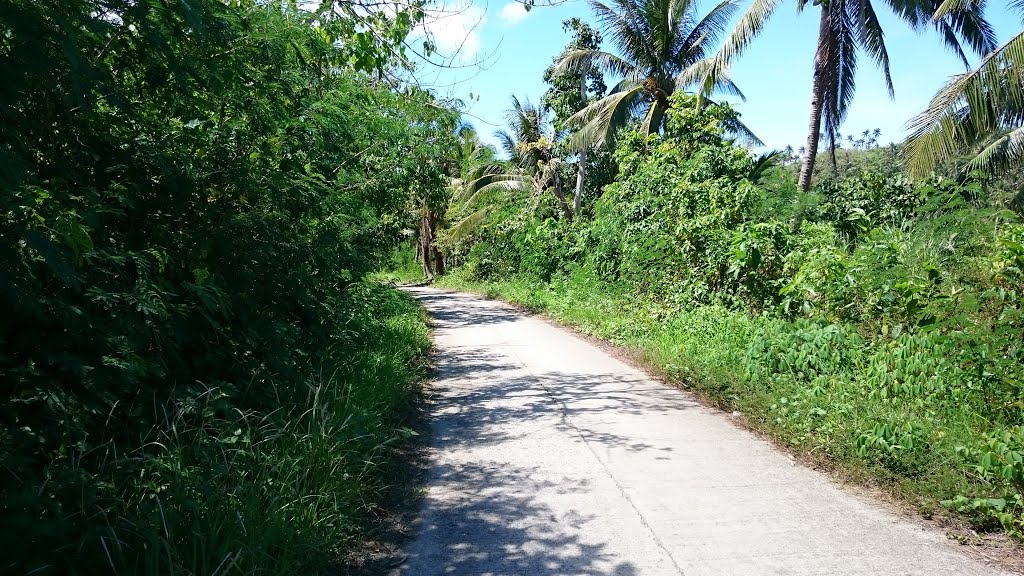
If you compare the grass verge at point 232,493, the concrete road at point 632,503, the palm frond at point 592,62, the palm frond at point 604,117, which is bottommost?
the concrete road at point 632,503

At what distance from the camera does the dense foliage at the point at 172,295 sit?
2855 mm

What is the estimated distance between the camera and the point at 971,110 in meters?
8.25

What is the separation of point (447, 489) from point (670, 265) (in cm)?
759

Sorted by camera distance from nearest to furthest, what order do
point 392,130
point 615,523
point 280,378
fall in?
point 615,523, point 280,378, point 392,130

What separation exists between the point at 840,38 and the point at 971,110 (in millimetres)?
6014

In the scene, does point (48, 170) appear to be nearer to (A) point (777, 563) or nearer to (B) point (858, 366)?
(A) point (777, 563)

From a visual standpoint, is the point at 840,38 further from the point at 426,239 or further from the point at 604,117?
the point at 426,239

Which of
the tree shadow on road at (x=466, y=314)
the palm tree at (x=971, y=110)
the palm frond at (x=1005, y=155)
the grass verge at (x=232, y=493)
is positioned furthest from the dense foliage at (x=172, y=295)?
the palm frond at (x=1005, y=155)

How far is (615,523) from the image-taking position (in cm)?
402

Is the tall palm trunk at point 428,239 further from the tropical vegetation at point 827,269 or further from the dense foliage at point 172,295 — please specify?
the dense foliage at point 172,295

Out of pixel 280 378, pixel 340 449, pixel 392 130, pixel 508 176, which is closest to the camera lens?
pixel 340 449

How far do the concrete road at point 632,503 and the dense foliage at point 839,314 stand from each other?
0.48 m

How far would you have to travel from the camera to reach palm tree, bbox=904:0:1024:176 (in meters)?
7.87

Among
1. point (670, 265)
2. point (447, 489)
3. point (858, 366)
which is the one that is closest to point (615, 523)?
point (447, 489)
